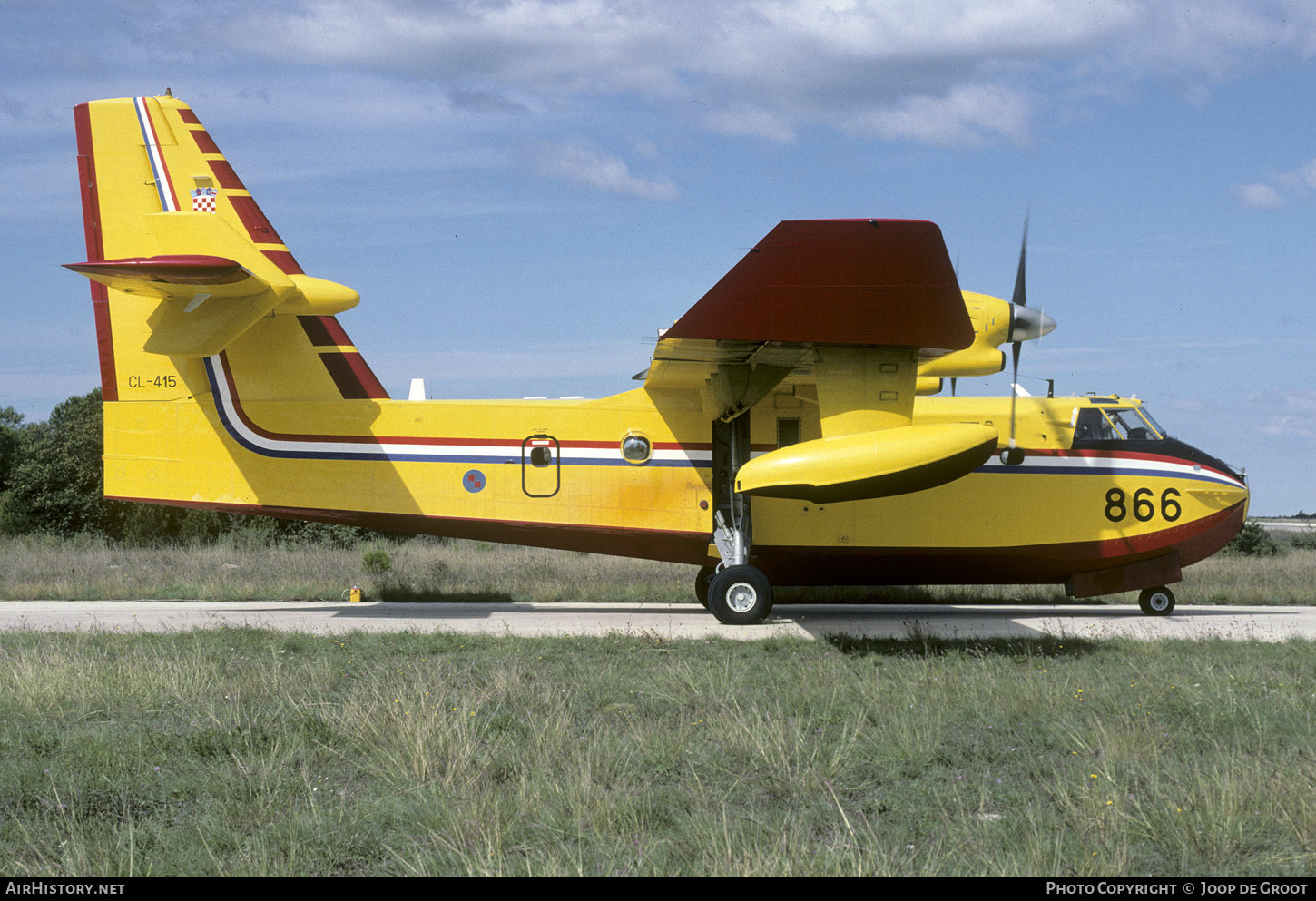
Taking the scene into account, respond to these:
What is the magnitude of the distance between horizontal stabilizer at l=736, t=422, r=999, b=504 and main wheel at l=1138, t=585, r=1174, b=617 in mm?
6342

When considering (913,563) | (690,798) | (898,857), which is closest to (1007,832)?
(898,857)

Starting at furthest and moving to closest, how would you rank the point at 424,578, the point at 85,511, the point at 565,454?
1. the point at 85,511
2. the point at 424,578
3. the point at 565,454

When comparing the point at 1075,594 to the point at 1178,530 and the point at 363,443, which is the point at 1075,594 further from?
the point at 363,443

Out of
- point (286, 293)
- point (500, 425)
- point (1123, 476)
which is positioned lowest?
point (1123, 476)

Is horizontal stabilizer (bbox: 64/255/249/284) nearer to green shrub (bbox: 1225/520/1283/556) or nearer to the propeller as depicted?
the propeller

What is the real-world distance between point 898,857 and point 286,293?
12.0 meters

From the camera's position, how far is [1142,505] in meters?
15.6

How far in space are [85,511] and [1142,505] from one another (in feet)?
103

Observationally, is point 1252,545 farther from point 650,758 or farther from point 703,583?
point 650,758

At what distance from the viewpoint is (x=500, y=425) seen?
1559 cm

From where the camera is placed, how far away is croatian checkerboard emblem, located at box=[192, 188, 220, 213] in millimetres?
15289

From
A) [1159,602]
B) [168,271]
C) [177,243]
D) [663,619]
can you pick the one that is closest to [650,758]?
[663,619]

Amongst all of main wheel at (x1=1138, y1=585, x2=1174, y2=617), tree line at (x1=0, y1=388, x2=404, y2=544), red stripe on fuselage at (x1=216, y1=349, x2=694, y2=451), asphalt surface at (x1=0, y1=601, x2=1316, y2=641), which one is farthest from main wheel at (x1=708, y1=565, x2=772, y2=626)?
tree line at (x1=0, y1=388, x2=404, y2=544)

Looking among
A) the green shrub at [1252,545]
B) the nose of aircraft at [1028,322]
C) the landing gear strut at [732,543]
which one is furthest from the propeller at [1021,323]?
the green shrub at [1252,545]
